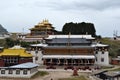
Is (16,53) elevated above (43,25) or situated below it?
below

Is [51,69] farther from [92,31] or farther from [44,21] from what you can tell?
[44,21]

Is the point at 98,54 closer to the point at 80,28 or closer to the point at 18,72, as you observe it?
the point at 18,72

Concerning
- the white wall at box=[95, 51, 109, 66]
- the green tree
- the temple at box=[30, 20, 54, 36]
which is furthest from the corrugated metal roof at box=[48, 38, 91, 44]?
the temple at box=[30, 20, 54, 36]

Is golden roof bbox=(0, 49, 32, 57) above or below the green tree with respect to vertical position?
below

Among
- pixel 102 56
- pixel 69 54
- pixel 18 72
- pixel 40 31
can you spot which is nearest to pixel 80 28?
pixel 40 31

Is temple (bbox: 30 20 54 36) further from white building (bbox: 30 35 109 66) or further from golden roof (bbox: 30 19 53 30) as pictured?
white building (bbox: 30 35 109 66)

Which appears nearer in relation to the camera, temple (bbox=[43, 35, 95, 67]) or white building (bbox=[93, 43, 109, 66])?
temple (bbox=[43, 35, 95, 67])

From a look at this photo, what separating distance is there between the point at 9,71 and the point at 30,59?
13982mm

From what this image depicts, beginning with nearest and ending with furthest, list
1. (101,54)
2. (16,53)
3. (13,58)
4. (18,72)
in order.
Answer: (18,72) < (13,58) < (16,53) < (101,54)

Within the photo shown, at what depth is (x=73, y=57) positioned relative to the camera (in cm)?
7831

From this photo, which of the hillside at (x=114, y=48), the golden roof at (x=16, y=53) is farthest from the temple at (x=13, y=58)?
the hillside at (x=114, y=48)

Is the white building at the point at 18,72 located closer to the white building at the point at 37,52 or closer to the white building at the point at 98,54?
the white building at the point at 98,54

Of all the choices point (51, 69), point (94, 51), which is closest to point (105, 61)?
point (94, 51)

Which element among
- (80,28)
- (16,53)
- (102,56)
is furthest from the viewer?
(80,28)
